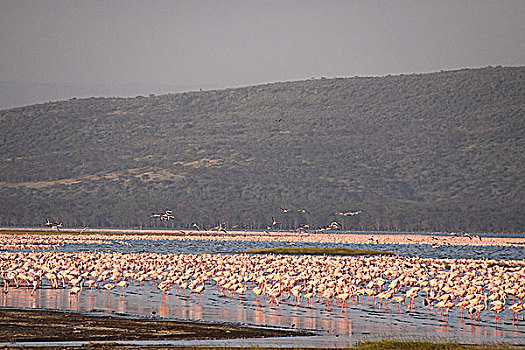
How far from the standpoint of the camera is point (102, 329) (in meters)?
22.7

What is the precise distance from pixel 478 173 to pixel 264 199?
45.4 m

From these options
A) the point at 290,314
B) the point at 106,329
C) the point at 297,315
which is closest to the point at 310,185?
the point at 290,314

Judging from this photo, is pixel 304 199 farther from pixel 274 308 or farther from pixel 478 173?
pixel 274 308

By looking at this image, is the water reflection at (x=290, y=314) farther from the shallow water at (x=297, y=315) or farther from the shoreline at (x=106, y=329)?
the shoreline at (x=106, y=329)

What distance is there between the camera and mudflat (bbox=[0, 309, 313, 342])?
69.9 ft

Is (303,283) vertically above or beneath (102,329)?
above

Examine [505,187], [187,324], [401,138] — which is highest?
[401,138]

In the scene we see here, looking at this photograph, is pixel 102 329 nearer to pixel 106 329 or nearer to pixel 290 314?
pixel 106 329

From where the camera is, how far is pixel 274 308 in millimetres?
29828

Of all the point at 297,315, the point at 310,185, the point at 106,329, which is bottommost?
the point at 297,315

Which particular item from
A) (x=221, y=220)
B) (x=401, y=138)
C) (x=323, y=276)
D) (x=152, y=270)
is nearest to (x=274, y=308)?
(x=323, y=276)

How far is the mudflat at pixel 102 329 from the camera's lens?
69.9 ft

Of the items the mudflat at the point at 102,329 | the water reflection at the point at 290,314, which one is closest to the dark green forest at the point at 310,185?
the water reflection at the point at 290,314

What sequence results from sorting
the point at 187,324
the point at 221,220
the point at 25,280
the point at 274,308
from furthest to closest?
the point at 221,220 < the point at 25,280 < the point at 274,308 < the point at 187,324
